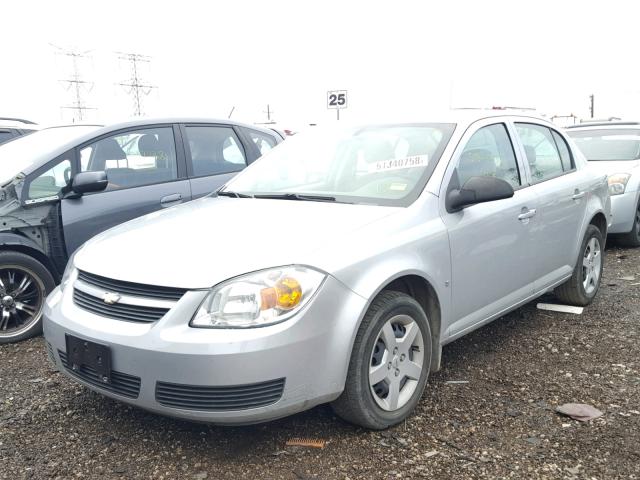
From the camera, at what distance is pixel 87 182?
4.55 metres

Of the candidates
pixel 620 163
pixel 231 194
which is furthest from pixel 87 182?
pixel 620 163

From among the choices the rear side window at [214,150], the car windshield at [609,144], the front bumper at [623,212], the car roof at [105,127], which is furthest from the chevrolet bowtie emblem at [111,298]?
the car windshield at [609,144]

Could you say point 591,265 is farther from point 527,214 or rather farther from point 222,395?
point 222,395

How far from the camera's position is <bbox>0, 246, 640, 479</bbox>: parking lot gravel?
281 centimetres

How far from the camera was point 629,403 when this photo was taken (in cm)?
342

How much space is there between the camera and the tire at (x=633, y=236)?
25.6ft

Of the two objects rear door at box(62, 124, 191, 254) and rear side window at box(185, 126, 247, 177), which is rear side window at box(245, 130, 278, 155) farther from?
rear door at box(62, 124, 191, 254)

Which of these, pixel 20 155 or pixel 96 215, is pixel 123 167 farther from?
pixel 20 155

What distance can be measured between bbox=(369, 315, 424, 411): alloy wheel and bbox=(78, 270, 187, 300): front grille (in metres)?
0.96

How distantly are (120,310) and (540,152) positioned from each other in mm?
3230

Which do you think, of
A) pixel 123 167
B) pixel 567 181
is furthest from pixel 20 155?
pixel 567 181

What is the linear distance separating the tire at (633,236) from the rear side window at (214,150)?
4.94m

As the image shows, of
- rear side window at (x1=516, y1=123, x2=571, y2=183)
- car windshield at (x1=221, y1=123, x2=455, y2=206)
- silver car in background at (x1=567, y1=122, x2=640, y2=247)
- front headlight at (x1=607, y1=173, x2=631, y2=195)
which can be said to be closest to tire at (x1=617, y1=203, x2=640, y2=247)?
silver car in background at (x1=567, y1=122, x2=640, y2=247)

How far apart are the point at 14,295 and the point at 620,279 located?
5.42 m
